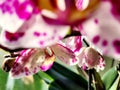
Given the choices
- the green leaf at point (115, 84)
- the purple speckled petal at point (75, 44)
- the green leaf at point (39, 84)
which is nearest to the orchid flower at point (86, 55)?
the purple speckled petal at point (75, 44)

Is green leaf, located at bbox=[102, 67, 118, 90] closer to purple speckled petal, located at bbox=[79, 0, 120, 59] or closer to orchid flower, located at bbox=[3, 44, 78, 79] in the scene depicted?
orchid flower, located at bbox=[3, 44, 78, 79]

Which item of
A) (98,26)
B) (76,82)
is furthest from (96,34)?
(76,82)

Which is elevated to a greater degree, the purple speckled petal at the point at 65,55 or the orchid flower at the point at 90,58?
the purple speckled petal at the point at 65,55

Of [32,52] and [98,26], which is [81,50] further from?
[98,26]

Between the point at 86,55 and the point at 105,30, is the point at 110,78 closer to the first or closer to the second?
the point at 86,55

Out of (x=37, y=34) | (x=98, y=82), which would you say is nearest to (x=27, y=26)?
(x=37, y=34)

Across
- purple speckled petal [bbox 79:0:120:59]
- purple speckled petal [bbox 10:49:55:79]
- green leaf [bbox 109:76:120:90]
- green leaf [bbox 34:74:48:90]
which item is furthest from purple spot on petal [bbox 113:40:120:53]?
green leaf [bbox 34:74:48:90]

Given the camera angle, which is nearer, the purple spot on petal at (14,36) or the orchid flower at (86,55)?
the purple spot on petal at (14,36)

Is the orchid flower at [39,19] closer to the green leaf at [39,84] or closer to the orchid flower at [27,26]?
the orchid flower at [27,26]
